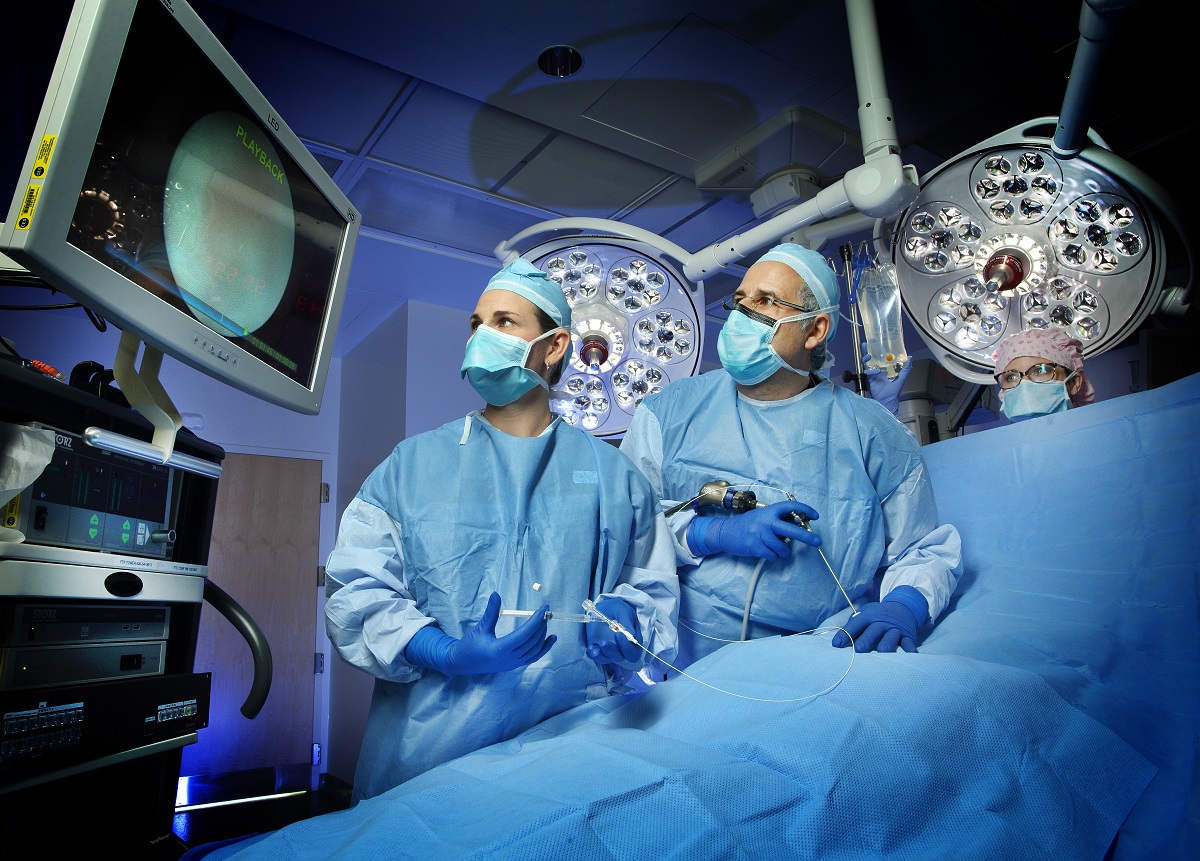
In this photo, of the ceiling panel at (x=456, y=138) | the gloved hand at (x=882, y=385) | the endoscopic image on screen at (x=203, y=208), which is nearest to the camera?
the endoscopic image on screen at (x=203, y=208)

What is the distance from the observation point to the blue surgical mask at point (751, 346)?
1.98 m

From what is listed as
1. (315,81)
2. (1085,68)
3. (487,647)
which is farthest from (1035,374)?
(315,81)

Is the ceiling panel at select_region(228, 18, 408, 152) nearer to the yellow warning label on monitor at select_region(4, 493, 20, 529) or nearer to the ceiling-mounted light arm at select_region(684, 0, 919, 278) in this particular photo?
the ceiling-mounted light arm at select_region(684, 0, 919, 278)

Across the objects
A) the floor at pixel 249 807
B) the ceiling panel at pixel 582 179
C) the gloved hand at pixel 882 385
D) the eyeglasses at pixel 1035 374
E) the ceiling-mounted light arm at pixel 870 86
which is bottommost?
the floor at pixel 249 807

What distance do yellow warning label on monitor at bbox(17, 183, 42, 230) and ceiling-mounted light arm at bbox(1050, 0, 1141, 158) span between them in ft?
6.06

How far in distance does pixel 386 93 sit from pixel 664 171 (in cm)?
124

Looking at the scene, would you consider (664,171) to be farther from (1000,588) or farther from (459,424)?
(1000,588)

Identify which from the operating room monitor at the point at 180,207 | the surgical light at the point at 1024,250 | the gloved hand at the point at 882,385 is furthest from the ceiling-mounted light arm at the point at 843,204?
the operating room monitor at the point at 180,207

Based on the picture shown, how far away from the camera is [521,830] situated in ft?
2.83

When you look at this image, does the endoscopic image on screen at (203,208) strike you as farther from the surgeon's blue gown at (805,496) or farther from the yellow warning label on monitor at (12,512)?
the surgeon's blue gown at (805,496)

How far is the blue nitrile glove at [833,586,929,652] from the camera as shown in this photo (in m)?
1.49

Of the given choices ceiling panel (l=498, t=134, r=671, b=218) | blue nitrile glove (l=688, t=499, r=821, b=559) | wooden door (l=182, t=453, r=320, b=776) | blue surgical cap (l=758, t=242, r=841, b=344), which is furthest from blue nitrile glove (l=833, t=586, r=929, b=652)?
wooden door (l=182, t=453, r=320, b=776)

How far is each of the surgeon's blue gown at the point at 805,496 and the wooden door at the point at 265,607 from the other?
11.7 ft

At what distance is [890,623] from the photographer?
60.7 inches
